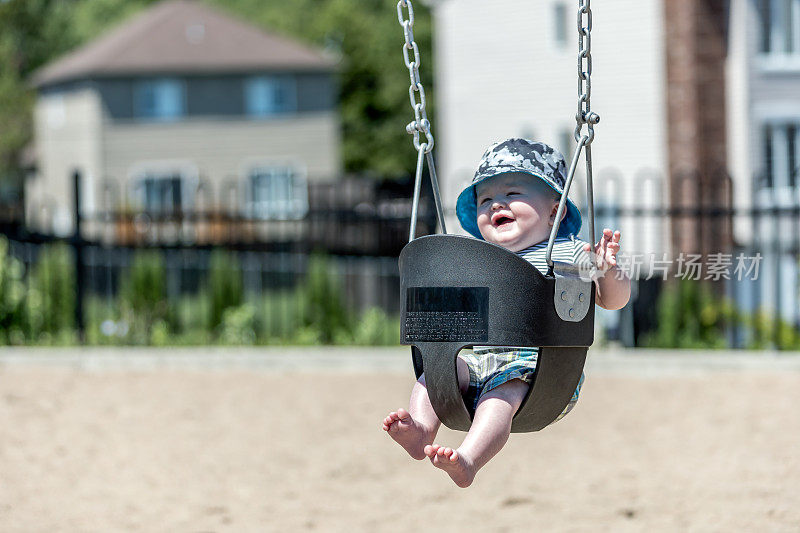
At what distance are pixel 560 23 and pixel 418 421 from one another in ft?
68.5

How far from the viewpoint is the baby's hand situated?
3.71 meters

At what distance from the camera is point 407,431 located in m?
3.71

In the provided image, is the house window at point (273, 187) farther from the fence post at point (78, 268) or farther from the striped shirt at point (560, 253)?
the striped shirt at point (560, 253)

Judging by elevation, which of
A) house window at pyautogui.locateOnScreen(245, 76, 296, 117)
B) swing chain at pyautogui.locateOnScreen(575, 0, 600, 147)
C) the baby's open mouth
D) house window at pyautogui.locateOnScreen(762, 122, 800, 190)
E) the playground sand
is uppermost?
house window at pyautogui.locateOnScreen(245, 76, 296, 117)

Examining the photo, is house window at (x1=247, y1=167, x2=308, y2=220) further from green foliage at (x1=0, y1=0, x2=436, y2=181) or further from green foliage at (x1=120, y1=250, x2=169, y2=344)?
green foliage at (x1=120, y1=250, x2=169, y2=344)

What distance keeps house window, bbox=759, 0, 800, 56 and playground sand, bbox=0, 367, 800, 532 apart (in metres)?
12.5

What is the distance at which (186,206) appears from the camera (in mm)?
37469

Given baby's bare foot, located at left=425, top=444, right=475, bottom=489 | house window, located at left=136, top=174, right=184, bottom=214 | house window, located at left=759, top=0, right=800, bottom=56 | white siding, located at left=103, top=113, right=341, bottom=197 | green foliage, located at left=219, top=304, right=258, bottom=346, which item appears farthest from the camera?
white siding, located at left=103, top=113, right=341, bottom=197

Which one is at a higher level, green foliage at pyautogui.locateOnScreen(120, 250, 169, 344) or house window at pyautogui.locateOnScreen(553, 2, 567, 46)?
house window at pyautogui.locateOnScreen(553, 2, 567, 46)

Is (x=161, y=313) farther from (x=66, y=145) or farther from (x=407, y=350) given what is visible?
(x=66, y=145)

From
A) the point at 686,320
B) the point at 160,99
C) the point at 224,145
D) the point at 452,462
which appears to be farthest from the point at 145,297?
the point at 160,99

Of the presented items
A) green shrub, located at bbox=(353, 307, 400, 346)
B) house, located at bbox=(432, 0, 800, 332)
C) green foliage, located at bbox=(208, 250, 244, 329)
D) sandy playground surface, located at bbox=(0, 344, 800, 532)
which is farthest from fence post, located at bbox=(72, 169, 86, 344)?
house, located at bbox=(432, 0, 800, 332)

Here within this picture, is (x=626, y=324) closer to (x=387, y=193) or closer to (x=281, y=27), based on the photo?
(x=387, y=193)

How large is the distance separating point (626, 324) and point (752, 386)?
2.45 metres
